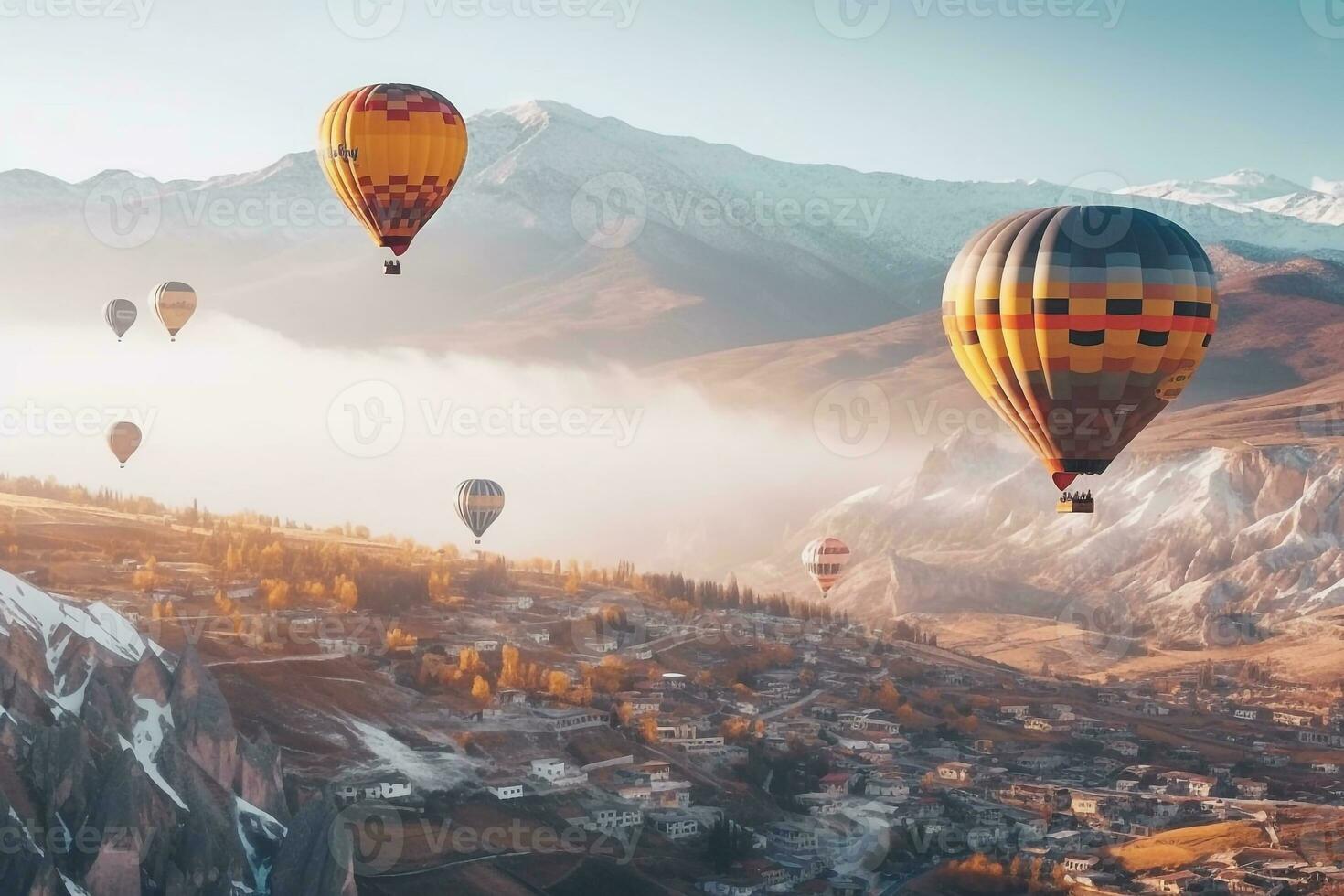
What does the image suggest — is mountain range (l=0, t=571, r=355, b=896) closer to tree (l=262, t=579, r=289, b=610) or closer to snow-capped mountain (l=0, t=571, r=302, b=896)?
snow-capped mountain (l=0, t=571, r=302, b=896)

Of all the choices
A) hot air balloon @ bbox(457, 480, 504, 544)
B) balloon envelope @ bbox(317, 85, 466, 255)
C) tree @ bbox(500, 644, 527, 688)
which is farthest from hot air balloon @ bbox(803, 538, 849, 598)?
balloon envelope @ bbox(317, 85, 466, 255)

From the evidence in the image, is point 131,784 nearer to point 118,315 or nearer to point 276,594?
point 118,315

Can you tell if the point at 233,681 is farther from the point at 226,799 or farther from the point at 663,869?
the point at 663,869

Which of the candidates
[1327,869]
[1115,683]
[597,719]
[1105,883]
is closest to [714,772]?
[597,719]

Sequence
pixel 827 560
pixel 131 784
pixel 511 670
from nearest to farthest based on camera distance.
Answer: pixel 131 784 < pixel 827 560 < pixel 511 670

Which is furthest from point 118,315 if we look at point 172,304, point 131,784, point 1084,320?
point 1084,320

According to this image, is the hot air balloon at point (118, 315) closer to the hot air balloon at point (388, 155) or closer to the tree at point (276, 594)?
the tree at point (276, 594)

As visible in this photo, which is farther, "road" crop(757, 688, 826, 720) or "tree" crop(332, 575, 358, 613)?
"tree" crop(332, 575, 358, 613)
